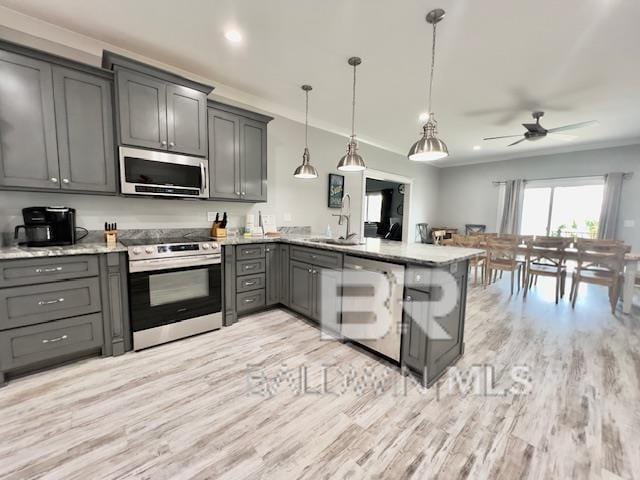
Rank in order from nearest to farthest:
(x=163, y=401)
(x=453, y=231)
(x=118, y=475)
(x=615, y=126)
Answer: (x=118, y=475), (x=163, y=401), (x=615, y=126), (x=453, y=231)

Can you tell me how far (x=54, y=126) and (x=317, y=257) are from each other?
2.37 meters

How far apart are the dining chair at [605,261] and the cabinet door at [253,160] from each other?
14.0ft

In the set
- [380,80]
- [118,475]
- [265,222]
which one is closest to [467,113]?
[380,80]

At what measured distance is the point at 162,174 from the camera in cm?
253

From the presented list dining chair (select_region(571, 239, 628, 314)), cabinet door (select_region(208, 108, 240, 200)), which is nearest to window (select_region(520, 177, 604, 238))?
dining chair (select_region(571, 239, 628, 314))

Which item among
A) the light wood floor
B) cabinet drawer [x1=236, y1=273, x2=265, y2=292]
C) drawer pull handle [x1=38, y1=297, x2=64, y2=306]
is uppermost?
drawer pull handle [x1=38, y1=297, x2=64, y2=306]

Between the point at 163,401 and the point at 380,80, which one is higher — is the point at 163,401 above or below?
below

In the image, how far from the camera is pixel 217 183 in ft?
9.71

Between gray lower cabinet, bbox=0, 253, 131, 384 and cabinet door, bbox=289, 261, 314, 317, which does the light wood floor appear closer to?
gray lower cabinet, bbox=0, 253, 131, 384

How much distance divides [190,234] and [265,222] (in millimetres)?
992

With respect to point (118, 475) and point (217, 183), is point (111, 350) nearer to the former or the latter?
point (118, 475)

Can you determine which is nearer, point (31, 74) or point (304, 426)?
point (304, 426)

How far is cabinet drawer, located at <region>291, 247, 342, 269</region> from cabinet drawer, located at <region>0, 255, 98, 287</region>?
172 cm

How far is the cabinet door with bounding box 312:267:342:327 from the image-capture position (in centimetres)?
248
